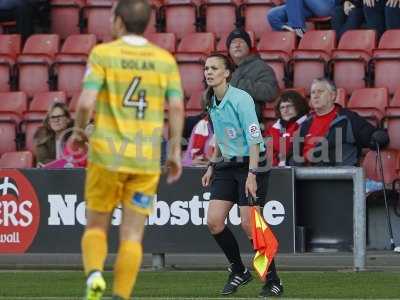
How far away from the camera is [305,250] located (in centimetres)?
1338

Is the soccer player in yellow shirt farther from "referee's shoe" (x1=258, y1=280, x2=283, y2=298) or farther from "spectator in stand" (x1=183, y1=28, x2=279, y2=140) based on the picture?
"spectator in stand" (x1=183, y1=28, x2=279, y2=140)

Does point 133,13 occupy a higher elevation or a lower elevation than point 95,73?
higher

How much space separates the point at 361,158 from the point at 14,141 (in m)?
4.40

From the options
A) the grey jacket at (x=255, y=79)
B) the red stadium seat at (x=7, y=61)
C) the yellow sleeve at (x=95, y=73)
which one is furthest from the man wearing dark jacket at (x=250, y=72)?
the yellow sleeve at (x=95, y=73)

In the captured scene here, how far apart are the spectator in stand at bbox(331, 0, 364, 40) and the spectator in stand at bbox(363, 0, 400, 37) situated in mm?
132

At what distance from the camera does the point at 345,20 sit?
16844 mm

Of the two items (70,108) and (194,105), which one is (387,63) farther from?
(70,108)

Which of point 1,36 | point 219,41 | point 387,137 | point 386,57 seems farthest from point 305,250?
point 1,36

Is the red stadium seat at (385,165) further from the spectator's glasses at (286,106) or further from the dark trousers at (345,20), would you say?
the dark trousers at (345,20)

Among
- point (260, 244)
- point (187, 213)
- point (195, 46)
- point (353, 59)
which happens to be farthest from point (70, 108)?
point (260, 244)

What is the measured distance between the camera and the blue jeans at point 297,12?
1670cm

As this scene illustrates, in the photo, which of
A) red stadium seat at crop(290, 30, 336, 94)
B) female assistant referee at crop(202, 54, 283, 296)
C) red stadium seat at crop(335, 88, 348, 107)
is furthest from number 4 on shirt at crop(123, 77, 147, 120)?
red stadium seat at crop(290, 30, 336, 94)

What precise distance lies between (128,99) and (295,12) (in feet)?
28.8

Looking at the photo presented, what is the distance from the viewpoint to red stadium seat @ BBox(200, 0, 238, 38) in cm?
1764
